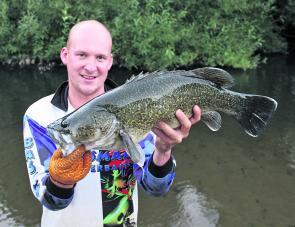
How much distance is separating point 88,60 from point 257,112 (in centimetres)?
130

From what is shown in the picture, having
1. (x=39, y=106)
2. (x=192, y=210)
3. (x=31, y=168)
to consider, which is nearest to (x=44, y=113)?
(x=39, y=106)

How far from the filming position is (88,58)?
296 cm

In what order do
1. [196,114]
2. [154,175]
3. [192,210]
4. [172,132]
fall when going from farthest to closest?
[192,210] < [154,175] < [196,114] < [172,132]

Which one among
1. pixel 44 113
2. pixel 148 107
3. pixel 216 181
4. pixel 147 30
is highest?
pixel 148 107

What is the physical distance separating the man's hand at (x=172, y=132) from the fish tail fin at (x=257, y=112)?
0.42m

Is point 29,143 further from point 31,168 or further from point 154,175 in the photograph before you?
point 154,175

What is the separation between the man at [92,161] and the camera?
2943 mm

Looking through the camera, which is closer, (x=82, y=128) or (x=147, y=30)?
(x=82, y=128)

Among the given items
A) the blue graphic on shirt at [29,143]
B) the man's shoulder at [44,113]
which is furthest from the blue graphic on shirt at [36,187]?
the man's shoulder at [44,113]

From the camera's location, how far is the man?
2943 millimetres

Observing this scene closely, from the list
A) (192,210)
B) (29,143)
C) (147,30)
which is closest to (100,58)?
(29,143)

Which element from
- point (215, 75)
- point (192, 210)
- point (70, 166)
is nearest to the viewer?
point (70, 166)

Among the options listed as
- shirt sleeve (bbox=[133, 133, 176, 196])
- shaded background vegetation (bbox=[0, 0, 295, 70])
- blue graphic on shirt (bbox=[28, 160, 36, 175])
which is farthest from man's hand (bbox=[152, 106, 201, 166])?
shaded background vegetation (bbox=[0, 0, 295, 70])

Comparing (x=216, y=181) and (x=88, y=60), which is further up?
(x=88, y=60)
